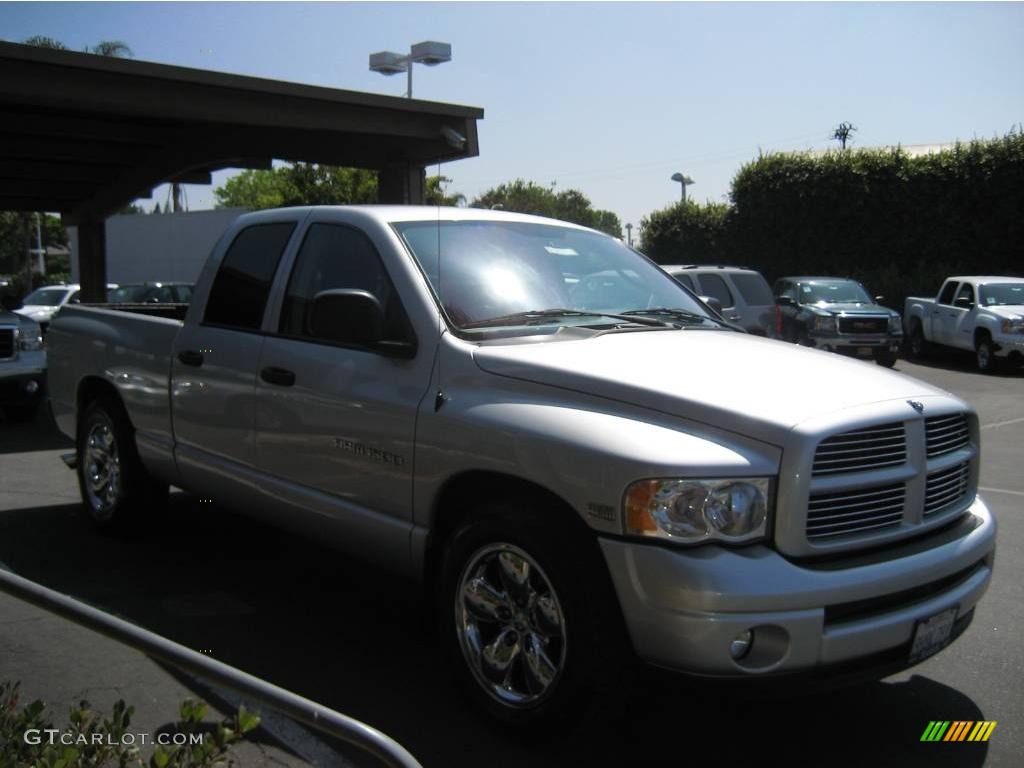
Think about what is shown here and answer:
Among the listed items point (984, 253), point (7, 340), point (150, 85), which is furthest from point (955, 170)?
point (7, 340)

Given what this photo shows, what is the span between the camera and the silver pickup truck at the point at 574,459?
3.24m

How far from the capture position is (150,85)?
40.2ft

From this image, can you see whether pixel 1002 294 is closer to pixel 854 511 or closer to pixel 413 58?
pixel 413 58

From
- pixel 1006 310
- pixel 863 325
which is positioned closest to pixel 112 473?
pixel 863 325

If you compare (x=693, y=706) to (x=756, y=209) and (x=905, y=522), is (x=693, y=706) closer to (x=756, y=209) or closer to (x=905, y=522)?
(x=905, y=522)

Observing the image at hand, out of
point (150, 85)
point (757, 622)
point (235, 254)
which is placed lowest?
point (757, 622)

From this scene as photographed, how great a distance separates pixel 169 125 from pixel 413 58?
12.8 ft

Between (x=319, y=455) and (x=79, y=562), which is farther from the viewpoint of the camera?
(x=79, y=562)

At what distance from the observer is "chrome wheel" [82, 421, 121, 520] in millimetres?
6379

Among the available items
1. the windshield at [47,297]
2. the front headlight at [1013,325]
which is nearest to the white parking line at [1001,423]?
the front headlight at [1013,325]

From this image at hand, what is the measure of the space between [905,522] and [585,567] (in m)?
1.13

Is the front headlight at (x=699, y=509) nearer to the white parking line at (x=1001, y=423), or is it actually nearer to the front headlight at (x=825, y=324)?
the white parking line at (x=1001, y=423)

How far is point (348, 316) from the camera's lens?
4.23m

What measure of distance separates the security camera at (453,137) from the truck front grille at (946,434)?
1096cm
